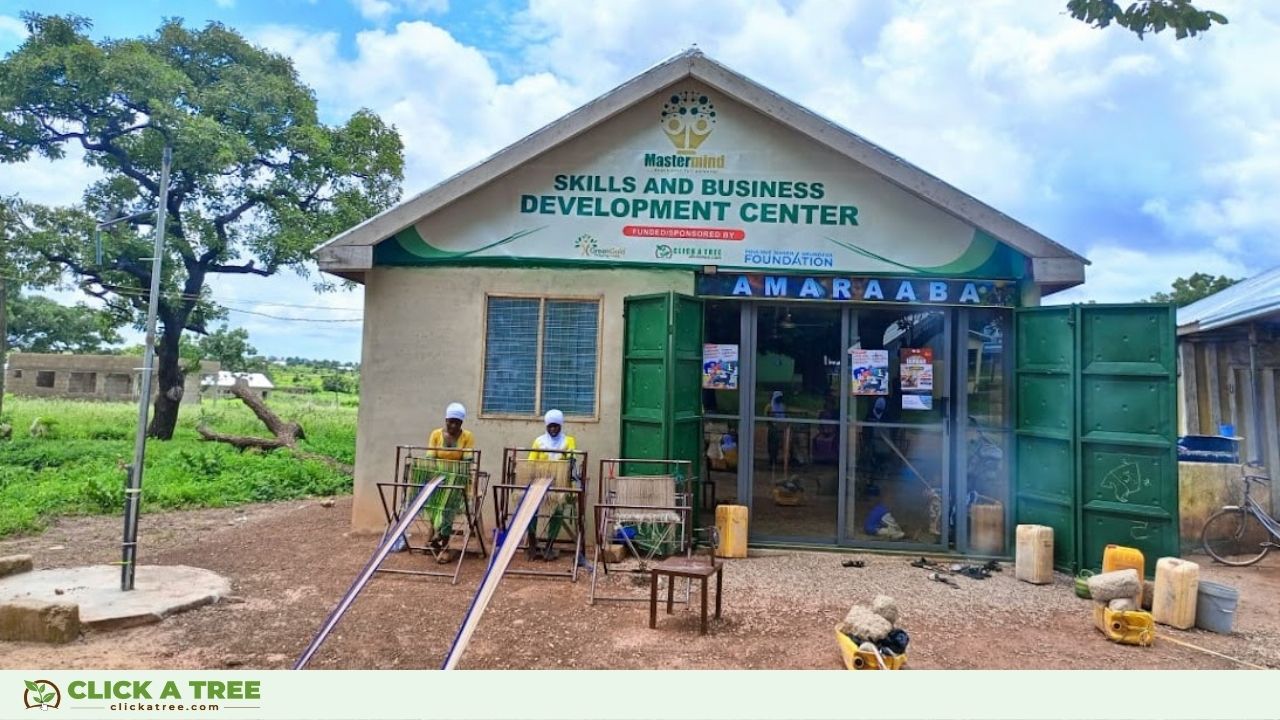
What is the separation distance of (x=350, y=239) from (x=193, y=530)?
387 cm

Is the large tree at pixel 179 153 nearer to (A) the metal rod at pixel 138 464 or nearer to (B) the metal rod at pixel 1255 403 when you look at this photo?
(A) the metal rod at pixel 138 464

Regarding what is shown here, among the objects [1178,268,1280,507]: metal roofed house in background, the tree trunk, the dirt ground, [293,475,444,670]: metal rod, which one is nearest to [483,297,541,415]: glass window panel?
the dirt ground

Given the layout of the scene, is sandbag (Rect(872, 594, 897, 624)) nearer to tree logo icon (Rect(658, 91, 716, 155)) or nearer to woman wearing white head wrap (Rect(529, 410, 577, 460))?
woman wearing white head wrap (Rect(529, 410, 577, 460))

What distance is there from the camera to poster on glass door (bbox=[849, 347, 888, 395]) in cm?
754

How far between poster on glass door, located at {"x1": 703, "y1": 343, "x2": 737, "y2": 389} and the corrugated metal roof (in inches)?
234

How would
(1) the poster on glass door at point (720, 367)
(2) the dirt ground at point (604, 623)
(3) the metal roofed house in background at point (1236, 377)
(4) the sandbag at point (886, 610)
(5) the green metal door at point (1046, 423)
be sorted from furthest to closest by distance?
(3) the metal roofed house in background at point (1236, 377)
(1) the poster on glass door at point (720, 367)
(5) the green metal door at point (1046, 423)
(4) the sandbag at point (886, 610)
(2) the dirt ground at point (604, 623)

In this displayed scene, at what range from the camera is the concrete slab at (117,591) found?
16.4 ft

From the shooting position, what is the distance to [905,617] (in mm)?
5508

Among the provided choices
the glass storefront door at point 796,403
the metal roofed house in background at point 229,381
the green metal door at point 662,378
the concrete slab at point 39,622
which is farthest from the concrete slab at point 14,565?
the metal roofed house in background at point 229,381

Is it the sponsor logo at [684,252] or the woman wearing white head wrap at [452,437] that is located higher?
the sponsor logo at [684,252]

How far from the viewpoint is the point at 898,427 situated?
7.52 meters

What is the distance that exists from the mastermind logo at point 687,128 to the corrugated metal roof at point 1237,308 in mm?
6237

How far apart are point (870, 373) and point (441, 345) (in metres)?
4.56

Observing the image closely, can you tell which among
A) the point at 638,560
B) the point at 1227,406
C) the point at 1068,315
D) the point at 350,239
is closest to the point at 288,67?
the point at 350,239
